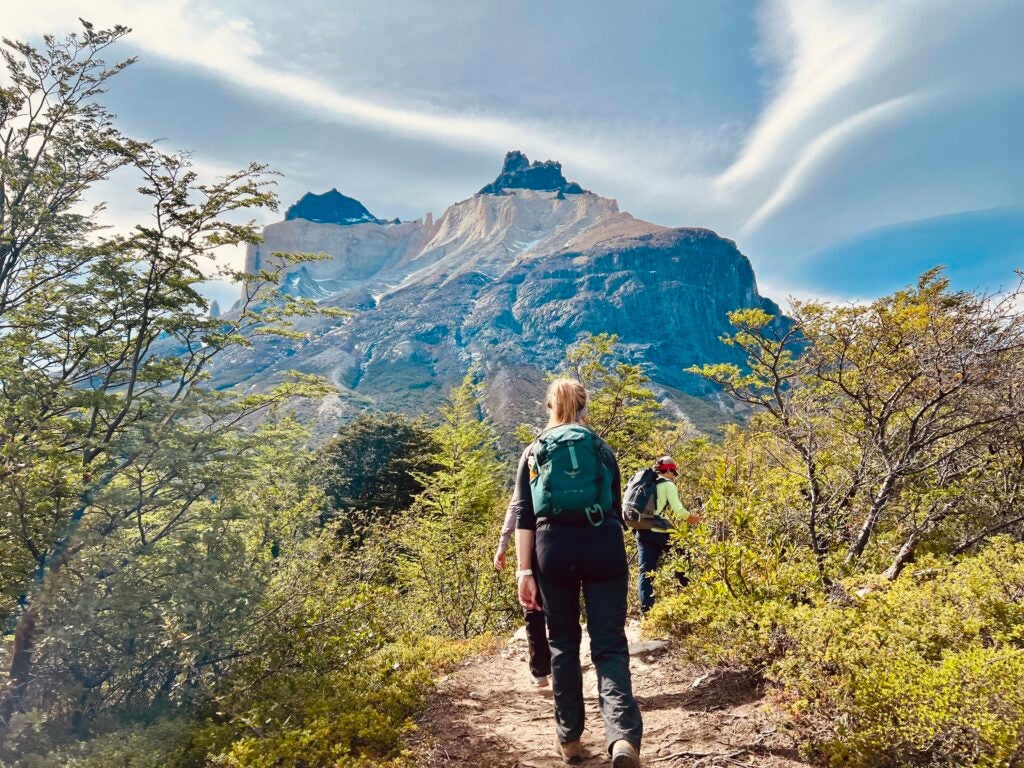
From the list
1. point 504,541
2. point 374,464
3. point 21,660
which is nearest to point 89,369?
point 21,660

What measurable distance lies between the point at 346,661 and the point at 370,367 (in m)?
160

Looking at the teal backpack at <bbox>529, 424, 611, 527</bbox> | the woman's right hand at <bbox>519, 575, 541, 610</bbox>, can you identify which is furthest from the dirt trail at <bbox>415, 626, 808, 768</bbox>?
the teal backpack at <bbox>529, 424, 611, 527</bbox>

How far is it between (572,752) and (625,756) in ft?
1.84

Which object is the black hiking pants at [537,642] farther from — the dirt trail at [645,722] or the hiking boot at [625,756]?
the hiking boot at [625,756]

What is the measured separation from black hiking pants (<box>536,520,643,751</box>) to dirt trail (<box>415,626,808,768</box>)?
44 cm

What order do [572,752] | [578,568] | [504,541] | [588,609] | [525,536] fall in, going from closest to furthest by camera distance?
[588,609] → [578,568] → [572,752] → [525,536] → [504,541]

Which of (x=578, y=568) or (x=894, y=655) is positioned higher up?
(x=578, y=568)

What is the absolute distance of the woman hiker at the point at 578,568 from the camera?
2533mm

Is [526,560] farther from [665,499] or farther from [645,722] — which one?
[665,499]

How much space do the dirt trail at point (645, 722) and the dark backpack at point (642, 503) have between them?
4.08ft

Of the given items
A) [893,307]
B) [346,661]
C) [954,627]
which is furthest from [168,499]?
[893,307]

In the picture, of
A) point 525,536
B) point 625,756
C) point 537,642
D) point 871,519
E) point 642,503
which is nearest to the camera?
point 625,756

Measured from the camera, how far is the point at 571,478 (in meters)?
2.62

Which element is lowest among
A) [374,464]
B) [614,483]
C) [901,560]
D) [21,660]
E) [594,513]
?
[21,660]
